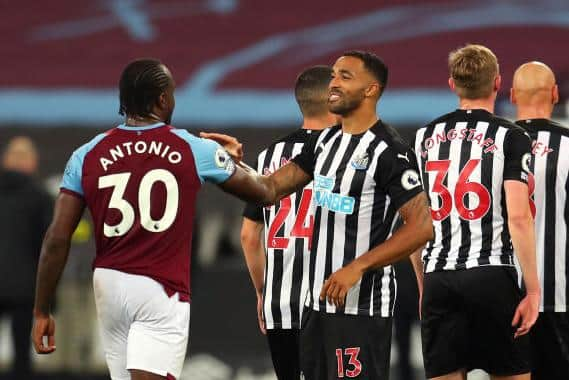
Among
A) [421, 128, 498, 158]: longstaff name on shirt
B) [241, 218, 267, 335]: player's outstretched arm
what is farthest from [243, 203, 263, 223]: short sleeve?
[421, 128, 498, 158]: longstaff name on shirt

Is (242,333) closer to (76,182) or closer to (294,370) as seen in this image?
(294,370)

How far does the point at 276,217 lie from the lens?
5.96 metres

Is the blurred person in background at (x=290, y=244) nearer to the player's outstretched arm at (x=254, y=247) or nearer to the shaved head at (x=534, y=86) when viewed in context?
the player's outstretched arm at (x=254, y=247)

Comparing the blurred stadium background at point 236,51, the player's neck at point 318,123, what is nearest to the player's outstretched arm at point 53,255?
the player's neck at point 318,123

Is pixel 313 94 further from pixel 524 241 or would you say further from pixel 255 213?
pixel 524 241

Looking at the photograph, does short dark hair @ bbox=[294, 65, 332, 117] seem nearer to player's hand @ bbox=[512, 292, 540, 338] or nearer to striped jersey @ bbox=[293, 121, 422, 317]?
striped jersey @ bbox=[293, 121, 422, 317]

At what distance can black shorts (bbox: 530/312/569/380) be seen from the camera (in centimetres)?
571

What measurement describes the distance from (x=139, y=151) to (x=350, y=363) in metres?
1.20

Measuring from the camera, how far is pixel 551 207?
578 centimetres

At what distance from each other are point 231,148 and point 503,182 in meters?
1.28

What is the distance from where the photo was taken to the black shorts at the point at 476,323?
5.40 m

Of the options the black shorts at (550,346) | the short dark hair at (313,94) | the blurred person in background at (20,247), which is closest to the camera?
the black shorts at (550,346)

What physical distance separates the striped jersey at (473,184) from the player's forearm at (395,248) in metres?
0.73

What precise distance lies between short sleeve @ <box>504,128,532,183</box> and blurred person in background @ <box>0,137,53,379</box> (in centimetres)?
418
